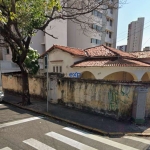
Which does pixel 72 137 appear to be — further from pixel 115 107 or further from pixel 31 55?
pixel 31 55

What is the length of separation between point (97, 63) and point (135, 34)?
1693 centimetres

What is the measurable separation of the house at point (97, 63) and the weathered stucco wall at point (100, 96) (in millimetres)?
4076

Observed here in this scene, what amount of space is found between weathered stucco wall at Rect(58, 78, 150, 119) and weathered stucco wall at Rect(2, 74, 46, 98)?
200 centimetres

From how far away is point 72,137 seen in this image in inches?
174

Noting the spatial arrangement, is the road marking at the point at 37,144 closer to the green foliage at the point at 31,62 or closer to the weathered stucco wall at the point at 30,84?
the weathered stucco wall at the point at 30,84

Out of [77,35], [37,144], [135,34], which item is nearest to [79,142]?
[37,144]

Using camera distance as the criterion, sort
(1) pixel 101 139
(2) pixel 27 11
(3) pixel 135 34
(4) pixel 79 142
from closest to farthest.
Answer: (4) pixel 79 142, (1) pixel 101 139, (2) pixel 27 11, (3) pixel 135 34

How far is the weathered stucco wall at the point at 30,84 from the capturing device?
914 cm

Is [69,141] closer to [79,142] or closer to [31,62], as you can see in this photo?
[79,142]

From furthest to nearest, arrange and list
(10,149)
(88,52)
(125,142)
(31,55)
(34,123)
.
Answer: (88,52) < (31,55) < (34,123) < (125,142) < (10,149)

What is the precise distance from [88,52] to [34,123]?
36.2 ft

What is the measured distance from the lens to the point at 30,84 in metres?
10.0

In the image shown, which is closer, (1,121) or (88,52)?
(1,121)

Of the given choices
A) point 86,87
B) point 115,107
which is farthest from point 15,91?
point 115,107
